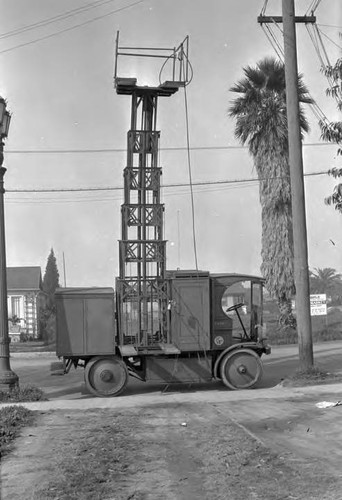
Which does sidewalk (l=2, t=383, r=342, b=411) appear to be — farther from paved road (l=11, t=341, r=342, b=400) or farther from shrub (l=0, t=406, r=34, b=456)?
shrub (l=0, t=406, r=34, b=456)

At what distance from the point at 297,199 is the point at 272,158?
12484 mm

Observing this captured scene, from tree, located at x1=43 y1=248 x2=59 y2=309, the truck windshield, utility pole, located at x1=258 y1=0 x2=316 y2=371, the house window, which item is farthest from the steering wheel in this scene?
tree, located at x1=43 y1=248 x2=59 y2=309

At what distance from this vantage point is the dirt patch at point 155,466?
4773 mm

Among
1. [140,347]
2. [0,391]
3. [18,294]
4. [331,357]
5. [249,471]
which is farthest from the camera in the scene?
[18,294]

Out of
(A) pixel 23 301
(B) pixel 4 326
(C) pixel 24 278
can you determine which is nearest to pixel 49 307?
(C) pixel 24 278

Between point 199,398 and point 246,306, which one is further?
point 246,306

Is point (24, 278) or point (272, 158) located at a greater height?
point (272, 158)

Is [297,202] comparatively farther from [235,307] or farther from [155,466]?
[155,466]

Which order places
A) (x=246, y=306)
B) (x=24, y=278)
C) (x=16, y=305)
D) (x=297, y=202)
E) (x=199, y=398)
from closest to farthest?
1. (x=199, y=398)
2. (x=297, y=202)
3. (x=246, y=306)
4. (x=16, y=305)
5. (x=24, y=278)

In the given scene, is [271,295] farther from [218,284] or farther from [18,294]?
[18,294]

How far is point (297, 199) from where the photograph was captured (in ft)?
40.4

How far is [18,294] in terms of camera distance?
35.9 m

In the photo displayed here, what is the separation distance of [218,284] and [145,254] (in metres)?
1.64

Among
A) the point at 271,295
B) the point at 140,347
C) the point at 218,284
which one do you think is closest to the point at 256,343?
the point at 218,284
